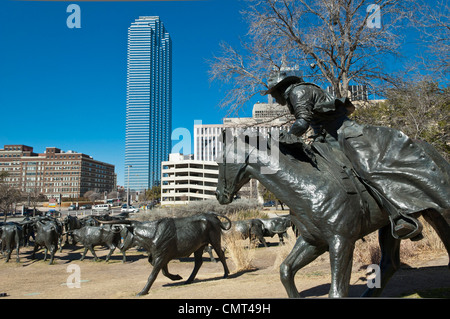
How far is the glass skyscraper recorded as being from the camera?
51281 millimetres

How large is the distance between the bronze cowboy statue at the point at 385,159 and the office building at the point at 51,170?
112 meters

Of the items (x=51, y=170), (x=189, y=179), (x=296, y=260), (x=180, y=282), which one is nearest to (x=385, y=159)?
(x=296, y=260)

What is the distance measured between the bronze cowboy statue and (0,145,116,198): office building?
112 meters

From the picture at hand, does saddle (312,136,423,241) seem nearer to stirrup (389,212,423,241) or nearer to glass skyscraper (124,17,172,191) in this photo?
stirrup (389,212,423,241)

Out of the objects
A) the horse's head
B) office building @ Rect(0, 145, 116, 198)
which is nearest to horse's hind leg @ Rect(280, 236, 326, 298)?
the horse's head

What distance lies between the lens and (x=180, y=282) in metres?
8.39

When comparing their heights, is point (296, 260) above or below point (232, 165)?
below

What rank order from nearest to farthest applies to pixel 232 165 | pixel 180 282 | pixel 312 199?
pixel 312 199, pixel 232 165, pixel 180 282

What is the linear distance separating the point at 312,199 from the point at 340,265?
647mm

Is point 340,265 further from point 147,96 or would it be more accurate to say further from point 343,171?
point 147,96

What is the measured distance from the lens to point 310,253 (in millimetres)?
3566
